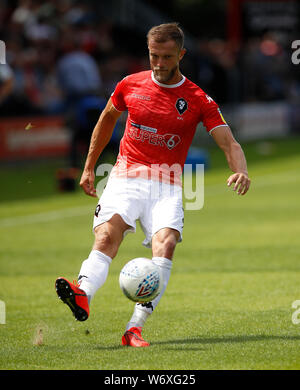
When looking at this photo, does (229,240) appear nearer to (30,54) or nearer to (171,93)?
(171,93)

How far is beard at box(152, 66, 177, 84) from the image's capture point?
22.9 ft

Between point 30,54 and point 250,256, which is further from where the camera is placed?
point 30,54

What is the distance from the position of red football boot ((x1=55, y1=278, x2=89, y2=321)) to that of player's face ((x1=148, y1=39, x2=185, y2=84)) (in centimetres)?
182

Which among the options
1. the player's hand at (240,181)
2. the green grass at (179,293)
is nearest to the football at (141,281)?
the green grass at (179,293)

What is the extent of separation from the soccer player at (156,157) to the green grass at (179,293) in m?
0.58

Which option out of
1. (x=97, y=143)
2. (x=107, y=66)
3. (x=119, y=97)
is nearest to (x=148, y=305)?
(x=97, y=143)

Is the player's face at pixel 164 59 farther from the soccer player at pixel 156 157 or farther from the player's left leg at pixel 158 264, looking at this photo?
the player's left leg at pixel 158 264

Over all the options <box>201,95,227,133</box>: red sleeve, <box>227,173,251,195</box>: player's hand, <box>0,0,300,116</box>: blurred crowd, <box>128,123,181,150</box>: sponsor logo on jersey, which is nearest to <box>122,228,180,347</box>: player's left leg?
<box>227,173,251,195</box>: player's hand

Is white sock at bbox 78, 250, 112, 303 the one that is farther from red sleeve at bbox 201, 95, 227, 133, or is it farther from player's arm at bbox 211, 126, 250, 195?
red sleeve at bbox 201, 95, 227, 133

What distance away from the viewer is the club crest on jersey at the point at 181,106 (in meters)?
7.04

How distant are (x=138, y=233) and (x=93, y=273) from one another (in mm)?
7071

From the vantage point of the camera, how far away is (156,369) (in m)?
5.90

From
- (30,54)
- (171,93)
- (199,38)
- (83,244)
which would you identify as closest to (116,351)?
(171,93)
